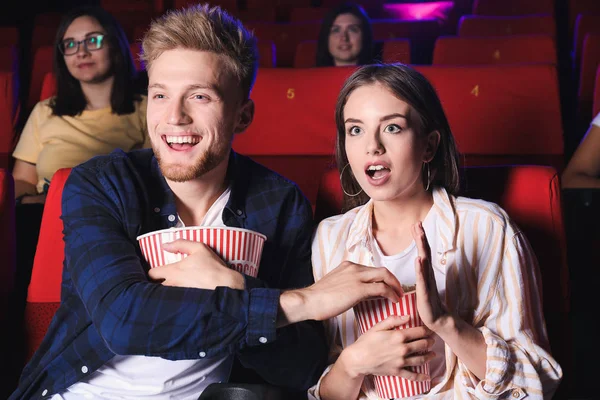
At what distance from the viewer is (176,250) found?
98 centimetres

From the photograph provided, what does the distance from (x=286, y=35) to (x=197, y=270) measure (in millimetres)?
3200

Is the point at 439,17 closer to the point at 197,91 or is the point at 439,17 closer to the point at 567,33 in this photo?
the point at 567,33

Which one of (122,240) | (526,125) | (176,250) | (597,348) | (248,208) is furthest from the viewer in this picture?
(526,125)

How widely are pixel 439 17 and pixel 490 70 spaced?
9.31ft

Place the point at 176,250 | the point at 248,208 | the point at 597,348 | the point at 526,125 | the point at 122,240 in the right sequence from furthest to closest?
the point at 526,125 < the point at 597,348 < the point at 248,208 < the point at 122,240 < the point at 176,250

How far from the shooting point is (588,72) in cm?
299

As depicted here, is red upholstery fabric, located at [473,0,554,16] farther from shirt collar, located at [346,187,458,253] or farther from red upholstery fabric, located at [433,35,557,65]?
shirt collar, located at [346,187,458,253]

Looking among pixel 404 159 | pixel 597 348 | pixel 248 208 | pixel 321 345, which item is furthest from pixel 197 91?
pixel 597 348

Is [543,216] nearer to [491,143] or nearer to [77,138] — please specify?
[491,143]

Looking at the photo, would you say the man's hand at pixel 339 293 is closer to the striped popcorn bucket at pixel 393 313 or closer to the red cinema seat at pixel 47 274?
the striped popcorn bucket at pixel 393 313

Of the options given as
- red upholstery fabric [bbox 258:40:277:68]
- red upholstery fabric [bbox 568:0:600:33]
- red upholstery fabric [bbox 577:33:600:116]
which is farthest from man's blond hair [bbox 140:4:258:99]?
red upholstery fabric [bbox 568:0:600:33]

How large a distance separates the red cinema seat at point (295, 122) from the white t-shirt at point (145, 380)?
88 centimetres

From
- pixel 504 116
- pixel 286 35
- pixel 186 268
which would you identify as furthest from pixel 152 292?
pixel 286 35

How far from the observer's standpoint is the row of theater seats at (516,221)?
4.05 ft
